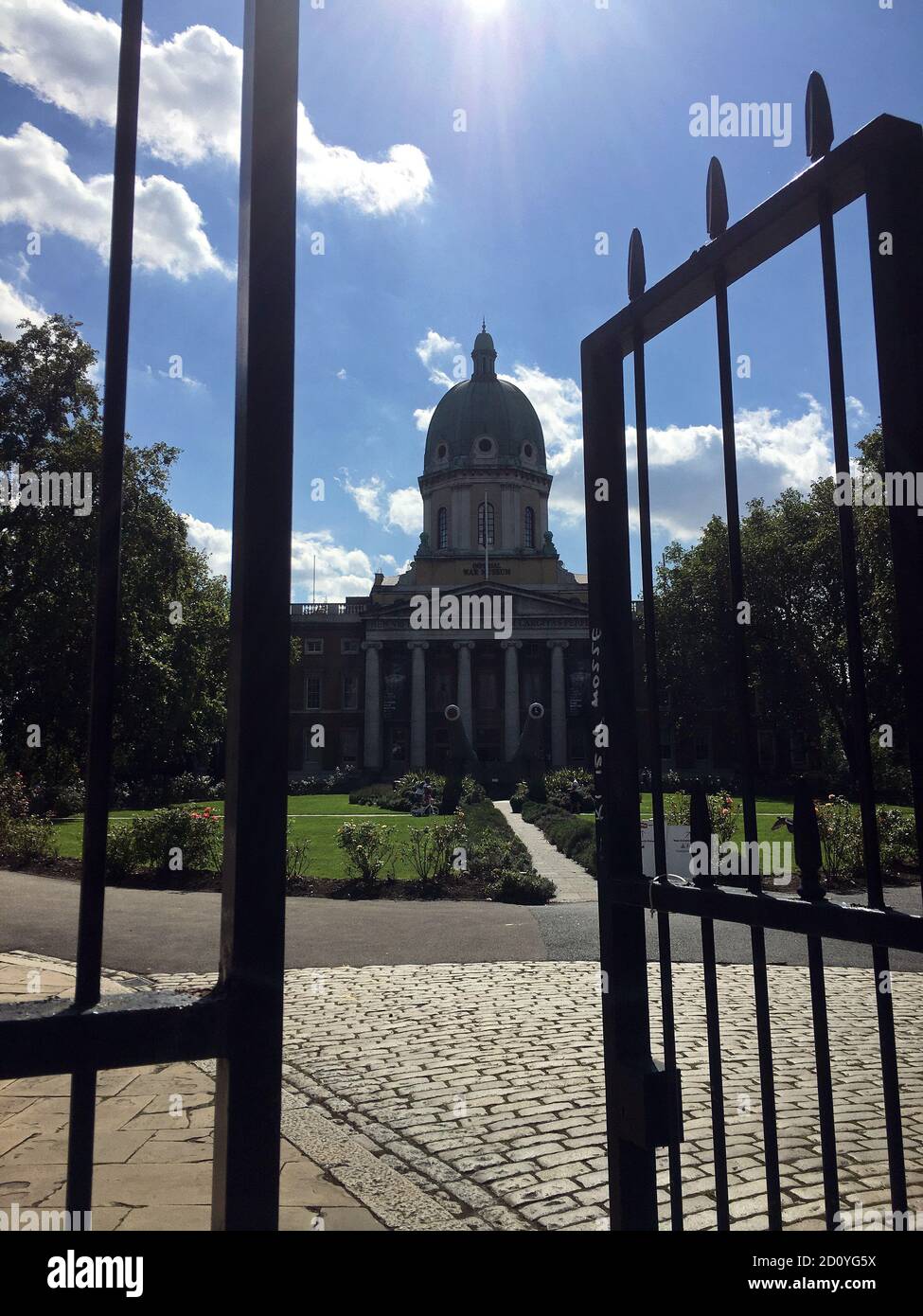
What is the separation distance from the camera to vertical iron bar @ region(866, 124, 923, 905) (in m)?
1.70

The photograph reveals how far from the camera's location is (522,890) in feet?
44.6

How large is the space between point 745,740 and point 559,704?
62.4 metres

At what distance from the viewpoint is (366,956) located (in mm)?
9648

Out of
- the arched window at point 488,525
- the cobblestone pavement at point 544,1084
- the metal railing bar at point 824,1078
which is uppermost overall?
the arched window at point 488,525

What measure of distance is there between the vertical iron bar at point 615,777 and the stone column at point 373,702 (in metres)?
63.2

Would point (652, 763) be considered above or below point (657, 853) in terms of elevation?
above

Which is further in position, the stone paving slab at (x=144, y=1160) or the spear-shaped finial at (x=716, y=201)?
the stone paving slab at (x=144, y=1160)

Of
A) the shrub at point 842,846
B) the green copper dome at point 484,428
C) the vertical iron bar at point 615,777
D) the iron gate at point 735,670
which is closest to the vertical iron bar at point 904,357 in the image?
the iron gate at point 735,670

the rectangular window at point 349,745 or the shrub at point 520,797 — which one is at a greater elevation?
the rectangular window at point 349,745

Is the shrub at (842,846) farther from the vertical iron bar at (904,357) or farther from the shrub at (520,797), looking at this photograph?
the shrub at (520,797)

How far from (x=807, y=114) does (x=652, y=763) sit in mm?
1479

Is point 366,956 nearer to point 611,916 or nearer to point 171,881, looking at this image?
point 171,881

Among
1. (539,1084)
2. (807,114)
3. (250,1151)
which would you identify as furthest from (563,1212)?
(807,114)

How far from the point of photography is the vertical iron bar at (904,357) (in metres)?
1.70
